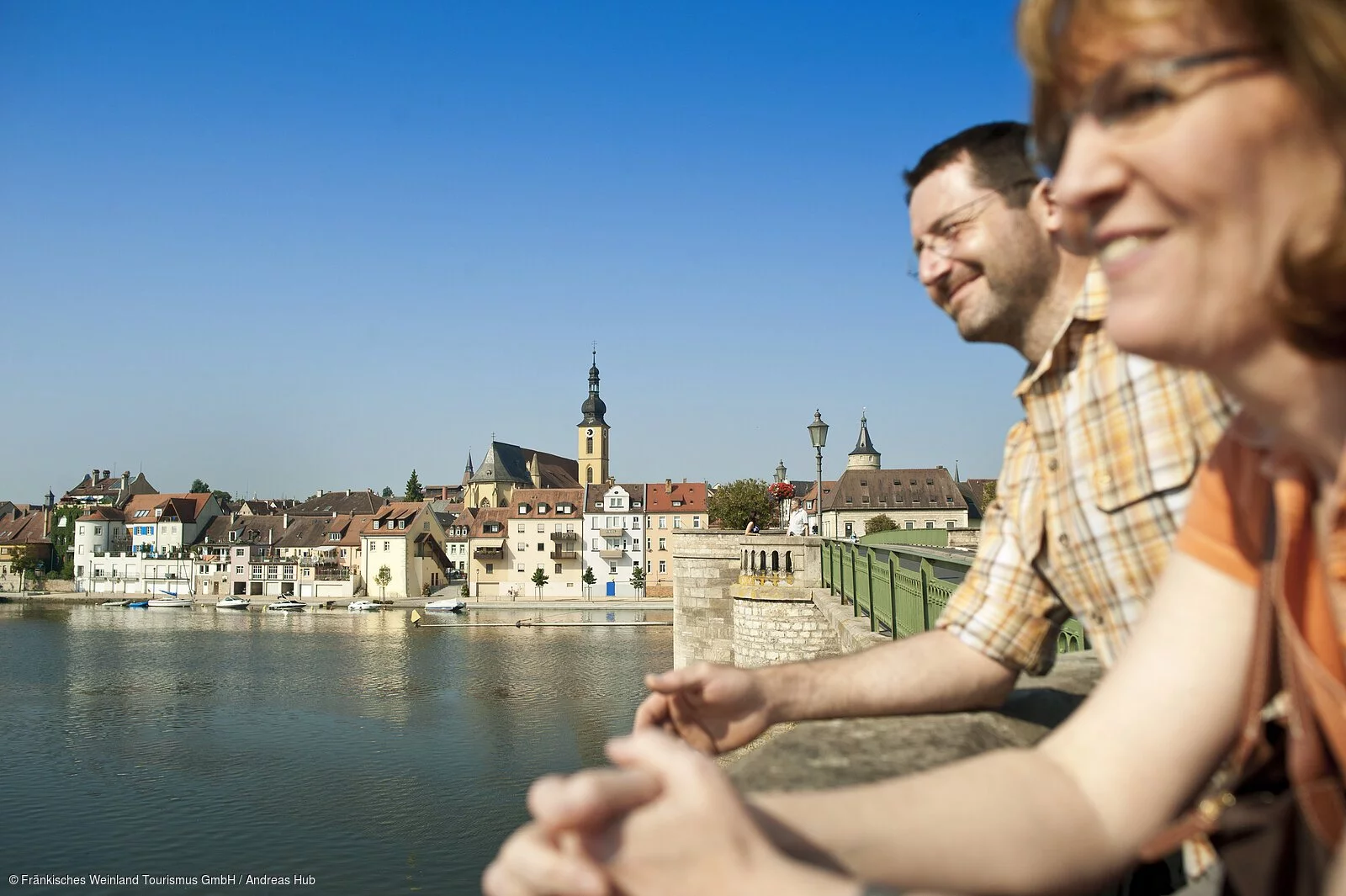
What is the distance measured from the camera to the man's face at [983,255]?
8.30ft

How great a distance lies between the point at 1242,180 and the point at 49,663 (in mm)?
49615

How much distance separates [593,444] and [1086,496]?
338 feet

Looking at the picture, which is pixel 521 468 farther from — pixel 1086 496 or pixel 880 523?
pixel 1086 496

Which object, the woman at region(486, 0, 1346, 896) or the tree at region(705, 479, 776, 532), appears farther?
the tree at region(705, 479, 776, 532)

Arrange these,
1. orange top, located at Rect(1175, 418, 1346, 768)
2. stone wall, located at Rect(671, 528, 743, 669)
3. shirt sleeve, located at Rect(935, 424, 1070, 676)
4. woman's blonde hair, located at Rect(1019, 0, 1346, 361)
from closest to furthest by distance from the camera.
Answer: woman's blonde hair, located at Rect(1019, 0, 1346, 361) → orange top, located at Rect(1175, 418, 1346, 768) → shirt sleeve, located at Rect(935, 424, 1070, 676) → stone wall, located at Rect(671, 528, 743, 669)

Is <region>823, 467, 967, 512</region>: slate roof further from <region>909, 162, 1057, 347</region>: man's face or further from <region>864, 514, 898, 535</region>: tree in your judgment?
<region>909, 162, 1057, 347</region>: man's face

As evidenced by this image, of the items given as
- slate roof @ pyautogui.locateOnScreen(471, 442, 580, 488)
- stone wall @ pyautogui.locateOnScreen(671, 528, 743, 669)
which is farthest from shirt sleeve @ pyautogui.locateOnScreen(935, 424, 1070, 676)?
slate roof @ pyautogui.locateOnScreen(471, 442, 580, 488)

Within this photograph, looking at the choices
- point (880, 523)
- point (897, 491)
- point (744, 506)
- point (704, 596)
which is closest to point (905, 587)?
point (704, 596)

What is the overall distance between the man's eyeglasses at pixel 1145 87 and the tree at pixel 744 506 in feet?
128

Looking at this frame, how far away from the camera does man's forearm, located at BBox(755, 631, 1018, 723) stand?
199 centimetres

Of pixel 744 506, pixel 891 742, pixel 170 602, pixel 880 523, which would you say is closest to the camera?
pixel 891 742

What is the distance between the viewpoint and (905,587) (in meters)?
8.82

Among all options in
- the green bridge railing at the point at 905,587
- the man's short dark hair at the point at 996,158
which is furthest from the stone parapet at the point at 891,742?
the green bridge railing at the point at 905,587

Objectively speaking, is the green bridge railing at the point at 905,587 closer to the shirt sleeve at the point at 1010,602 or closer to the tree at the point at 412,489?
the shirt sleeve at the point at 1010,602
